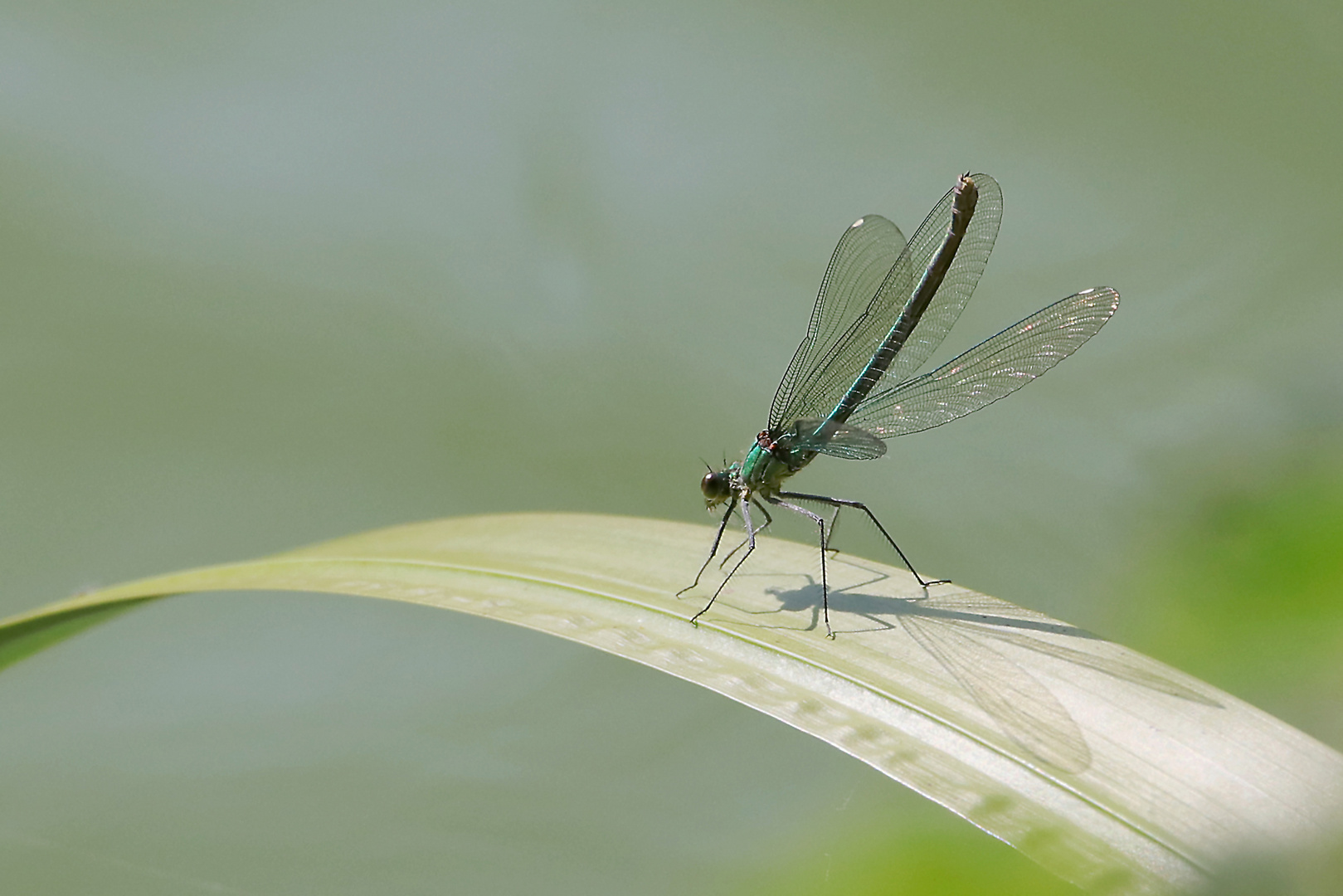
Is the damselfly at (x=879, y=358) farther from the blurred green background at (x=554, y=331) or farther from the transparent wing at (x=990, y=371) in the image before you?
the blurred green background at (x=554, y=331)

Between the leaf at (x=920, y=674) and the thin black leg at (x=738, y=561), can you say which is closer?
the leaf at (x=920, y=674)

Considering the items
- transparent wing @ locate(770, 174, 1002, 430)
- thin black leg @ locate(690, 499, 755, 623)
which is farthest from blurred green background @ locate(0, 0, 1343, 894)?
thin black leg @ locate(690, 499, 755, 623)

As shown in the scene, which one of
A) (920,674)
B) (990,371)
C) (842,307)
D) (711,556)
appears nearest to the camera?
(920,674)

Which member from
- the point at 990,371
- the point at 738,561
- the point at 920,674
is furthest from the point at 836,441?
the point at 920,674

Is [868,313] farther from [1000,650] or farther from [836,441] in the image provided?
[1000,650]

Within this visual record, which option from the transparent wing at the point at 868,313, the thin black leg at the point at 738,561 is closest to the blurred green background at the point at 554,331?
the transparent wing at the point at 868,313

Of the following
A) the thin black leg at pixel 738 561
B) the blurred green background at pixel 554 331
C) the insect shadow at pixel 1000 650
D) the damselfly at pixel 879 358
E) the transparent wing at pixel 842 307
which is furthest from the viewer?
the transparent wing at pixel 842 307

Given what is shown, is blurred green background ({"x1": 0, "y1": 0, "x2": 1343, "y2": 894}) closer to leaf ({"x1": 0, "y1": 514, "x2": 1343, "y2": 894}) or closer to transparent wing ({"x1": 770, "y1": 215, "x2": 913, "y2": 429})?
transparent wing ({"x1": 770, "y1": 215, "x2": 913, "y2": 429})
